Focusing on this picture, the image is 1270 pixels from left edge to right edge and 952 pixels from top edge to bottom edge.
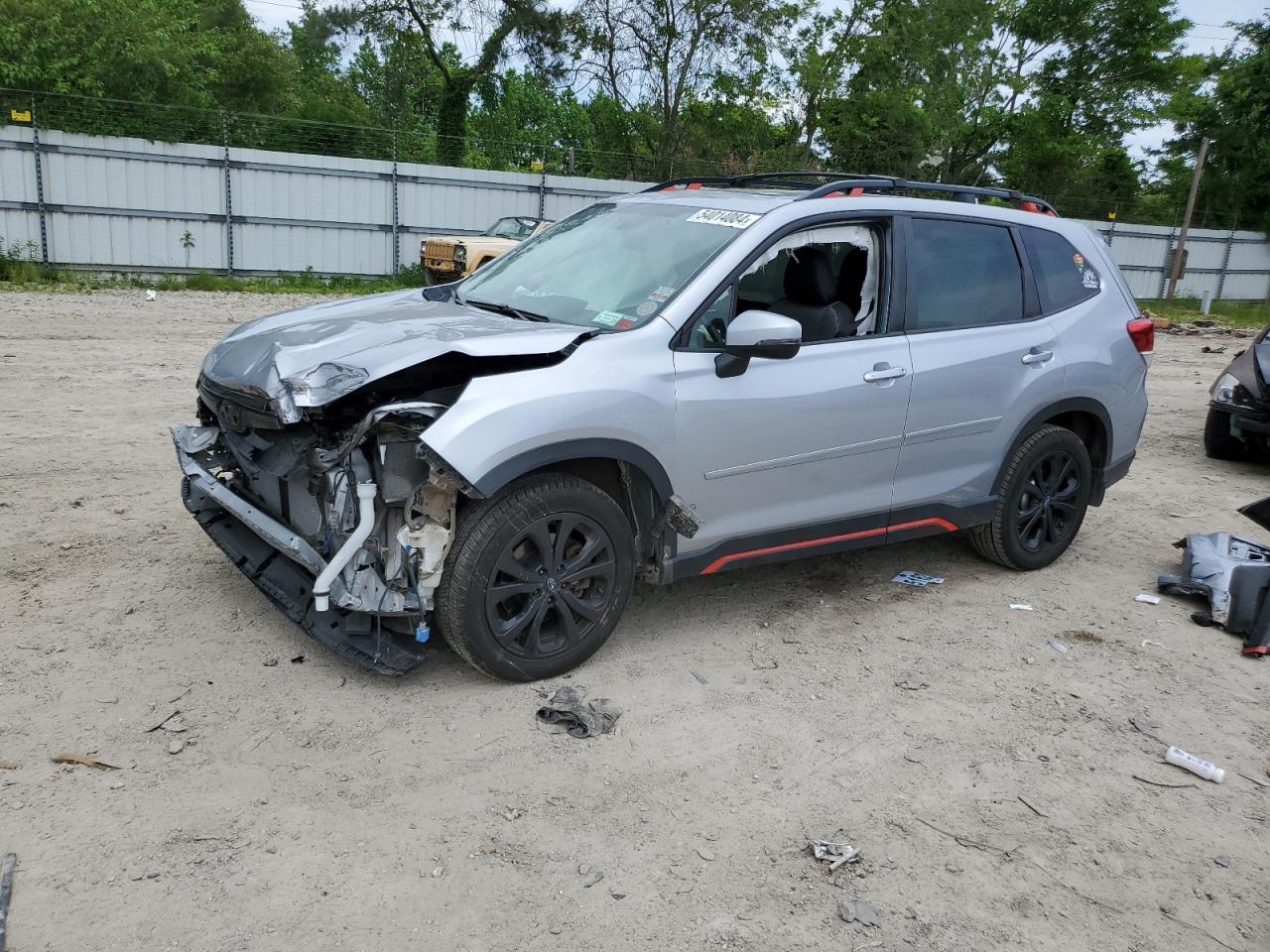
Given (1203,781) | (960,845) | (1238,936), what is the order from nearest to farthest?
(1238,936) < (960,845) < (1203,781)

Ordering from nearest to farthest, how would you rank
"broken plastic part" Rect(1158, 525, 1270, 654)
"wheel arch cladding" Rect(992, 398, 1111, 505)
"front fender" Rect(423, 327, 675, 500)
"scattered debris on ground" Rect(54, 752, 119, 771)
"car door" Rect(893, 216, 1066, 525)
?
"scattered debris on ground" Rect(54, 752, 119, 771) < "front fender" Rect(423, 327, 675, 500) < "car door" Rect(893, 216, 1066, 525) < "broken plastic part" Rect(1158, 525, 1270, 654) < "wheel arch cladding" Rect(992, 398, 1111, 505)

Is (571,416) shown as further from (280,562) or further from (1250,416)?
(1250,416)

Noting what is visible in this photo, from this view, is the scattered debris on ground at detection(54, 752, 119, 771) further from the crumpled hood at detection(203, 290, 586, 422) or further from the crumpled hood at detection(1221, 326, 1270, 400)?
the crumpled hood at detection(1221, 326, 1270, 400)

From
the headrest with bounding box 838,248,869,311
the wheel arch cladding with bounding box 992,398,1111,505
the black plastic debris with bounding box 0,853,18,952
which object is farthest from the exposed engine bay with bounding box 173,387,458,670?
A: the wheel arch cladding with bounding box 992,398,1111,505

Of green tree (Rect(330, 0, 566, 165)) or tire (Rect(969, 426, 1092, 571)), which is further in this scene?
green tree (Rect(330, 0, 566, 165))

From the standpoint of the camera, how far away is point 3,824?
123 inches

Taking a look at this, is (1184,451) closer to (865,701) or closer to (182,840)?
(865,701)

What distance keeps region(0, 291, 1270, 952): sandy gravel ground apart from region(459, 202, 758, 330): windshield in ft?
4.79

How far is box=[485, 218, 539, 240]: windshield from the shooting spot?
60.8ft

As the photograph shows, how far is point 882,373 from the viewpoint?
4.71 metres

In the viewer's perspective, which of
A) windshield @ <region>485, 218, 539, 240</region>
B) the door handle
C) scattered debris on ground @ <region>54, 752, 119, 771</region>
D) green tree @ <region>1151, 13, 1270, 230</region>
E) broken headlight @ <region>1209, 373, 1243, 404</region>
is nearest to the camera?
scattered debris on ground @ <region>54, 752, 119, 771</region>

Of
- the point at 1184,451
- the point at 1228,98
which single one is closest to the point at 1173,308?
the point at 1228,98

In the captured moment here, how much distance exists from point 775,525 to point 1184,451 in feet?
21.0

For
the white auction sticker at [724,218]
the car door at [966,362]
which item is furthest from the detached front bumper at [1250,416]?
the white auction sticker at [724,218]
